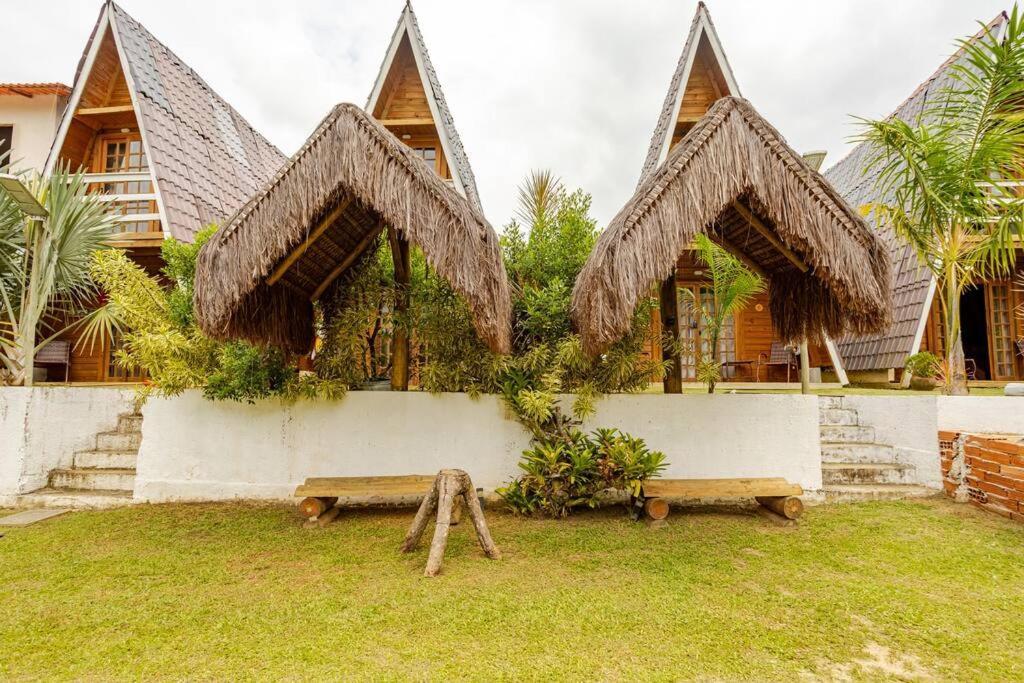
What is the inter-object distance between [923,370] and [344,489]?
28.2ft

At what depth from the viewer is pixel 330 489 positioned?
4098 mm

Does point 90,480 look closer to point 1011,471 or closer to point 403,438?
point 403,438

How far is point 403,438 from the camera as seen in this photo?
4801 millimetres

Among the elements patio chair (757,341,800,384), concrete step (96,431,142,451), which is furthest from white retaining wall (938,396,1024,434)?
concrete step (96,431,142,451)

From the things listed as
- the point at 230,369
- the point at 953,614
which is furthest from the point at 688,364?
the point at 230,369

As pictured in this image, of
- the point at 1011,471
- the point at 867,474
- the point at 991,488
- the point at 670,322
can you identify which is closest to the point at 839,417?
the point at 867,474

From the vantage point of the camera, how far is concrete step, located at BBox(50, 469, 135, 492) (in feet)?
15.9

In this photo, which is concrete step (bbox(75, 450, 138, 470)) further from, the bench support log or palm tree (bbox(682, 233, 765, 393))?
palm tree (bbox(682, 233, 765, 393))

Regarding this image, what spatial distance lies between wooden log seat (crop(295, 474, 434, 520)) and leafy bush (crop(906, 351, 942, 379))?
7.84 m

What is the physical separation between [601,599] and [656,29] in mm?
10432

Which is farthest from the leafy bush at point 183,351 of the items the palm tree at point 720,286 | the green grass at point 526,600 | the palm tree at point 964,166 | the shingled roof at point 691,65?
the shingled roof at point 691,65

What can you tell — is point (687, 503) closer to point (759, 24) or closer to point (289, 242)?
point (289, 242)

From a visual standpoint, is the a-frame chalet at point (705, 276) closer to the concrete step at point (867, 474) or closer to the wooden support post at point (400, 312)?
the concrete step at point (867, 474)

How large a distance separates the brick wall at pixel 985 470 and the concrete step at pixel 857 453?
0.46 metres
